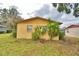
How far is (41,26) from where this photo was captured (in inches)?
101

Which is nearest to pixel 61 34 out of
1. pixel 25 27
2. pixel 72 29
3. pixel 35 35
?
pixel 72 29

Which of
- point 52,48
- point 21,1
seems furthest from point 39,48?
point 21,1

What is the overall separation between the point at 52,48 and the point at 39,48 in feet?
0.50

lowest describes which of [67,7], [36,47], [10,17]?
[36,47]

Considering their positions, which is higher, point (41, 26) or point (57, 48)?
point (41, 26)

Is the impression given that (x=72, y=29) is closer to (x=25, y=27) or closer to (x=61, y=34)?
(x=61, y=34)

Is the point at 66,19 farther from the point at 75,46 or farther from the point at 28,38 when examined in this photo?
the point at 28,38

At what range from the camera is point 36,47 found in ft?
8.38

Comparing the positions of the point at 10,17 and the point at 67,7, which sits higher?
the point at 67,7

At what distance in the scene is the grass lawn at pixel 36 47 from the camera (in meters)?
2.53

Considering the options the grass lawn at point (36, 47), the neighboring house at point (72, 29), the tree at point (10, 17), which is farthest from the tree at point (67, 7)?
the tree at point (10, 17)

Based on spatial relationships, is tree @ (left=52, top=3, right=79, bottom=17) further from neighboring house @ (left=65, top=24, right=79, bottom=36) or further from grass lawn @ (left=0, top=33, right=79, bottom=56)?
grass lawn @ (left=0, top=33, right=79, bottom=56)

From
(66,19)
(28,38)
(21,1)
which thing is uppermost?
(21,1)

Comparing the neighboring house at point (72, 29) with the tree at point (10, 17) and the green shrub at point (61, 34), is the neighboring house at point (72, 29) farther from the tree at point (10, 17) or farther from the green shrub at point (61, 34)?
the tree at point (10, 17)
